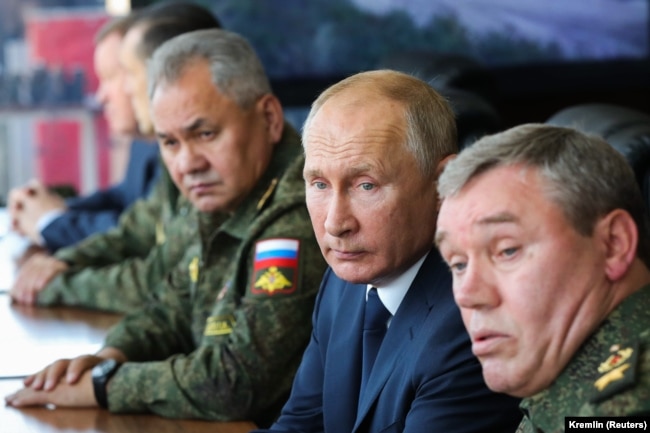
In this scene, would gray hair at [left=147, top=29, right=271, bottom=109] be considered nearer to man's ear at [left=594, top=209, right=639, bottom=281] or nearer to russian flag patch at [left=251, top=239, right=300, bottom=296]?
russian flag patch at [left=251, top=239, right=300, bottom=296]

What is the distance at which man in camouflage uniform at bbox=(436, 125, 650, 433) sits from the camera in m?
1.54

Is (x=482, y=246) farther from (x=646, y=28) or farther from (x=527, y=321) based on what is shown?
(x=646, y=28)

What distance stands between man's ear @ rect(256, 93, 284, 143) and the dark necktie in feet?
2.76

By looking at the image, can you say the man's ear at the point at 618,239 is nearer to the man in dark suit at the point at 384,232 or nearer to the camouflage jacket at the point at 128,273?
the man in dark suit at the point at 384,232

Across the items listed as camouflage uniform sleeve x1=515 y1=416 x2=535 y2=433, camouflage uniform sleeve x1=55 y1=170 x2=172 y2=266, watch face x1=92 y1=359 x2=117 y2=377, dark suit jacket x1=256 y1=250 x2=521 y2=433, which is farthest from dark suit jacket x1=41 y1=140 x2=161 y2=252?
camouflage uniform sleeve x1=515 y1=416 x2=535 y2=433

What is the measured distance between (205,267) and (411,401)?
1071 mm

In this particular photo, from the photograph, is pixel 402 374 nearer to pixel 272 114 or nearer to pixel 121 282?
pixel 272 114

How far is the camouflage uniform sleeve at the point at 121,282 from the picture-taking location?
3.48m

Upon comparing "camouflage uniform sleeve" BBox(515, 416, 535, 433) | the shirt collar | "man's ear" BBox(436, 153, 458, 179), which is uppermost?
"man's ear" BBox(436, 153, 458, 179)

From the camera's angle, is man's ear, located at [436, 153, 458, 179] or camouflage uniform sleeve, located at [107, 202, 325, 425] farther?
camouflage uniform sleeve, located at [107, 202, 325, 425]

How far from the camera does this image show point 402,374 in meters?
1.98

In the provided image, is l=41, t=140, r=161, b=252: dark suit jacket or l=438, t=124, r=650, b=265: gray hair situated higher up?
l=438, t=124, r=650, b=265: gray hair

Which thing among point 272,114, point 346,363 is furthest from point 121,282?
point 346,363

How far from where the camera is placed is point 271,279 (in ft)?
8.45
